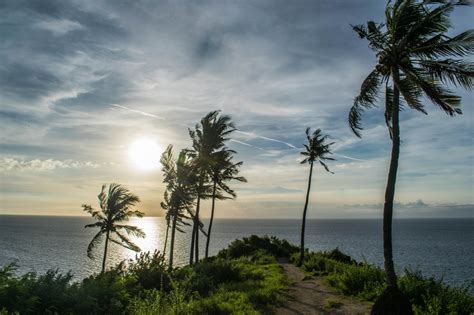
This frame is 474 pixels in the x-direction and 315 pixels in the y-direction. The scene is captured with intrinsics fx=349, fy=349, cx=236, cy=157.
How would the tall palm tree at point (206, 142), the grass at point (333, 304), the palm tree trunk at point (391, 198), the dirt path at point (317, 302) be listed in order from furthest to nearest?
the tall palm tree at point (206, 142)
the grass at point (333, 304)
the dirt path at point (317, 302)
the palm tree trunk at point (391, 198)

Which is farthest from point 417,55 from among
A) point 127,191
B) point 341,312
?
point 127,191

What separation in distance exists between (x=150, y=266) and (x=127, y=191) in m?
17.3

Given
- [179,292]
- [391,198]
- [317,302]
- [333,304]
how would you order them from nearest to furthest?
1. [391,198]
2. [179,292]
3. [333,304]
4. [317,302]

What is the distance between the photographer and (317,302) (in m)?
14.3

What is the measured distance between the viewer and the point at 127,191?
32875 millimetres

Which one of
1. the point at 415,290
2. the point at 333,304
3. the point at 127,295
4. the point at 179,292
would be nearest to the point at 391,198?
the point at 415,290

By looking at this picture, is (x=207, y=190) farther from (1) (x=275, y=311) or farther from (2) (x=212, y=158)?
(1) (x=275, y=311)

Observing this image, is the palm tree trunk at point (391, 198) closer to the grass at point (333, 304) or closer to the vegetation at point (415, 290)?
the vegetation at point (415, 290)

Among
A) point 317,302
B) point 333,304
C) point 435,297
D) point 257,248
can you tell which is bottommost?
point 257,248

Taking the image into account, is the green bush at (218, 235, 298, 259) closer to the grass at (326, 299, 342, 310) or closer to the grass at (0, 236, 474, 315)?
the grass at (0, 236, 474, 315)

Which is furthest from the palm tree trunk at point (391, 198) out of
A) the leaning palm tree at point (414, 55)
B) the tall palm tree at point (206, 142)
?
the tall palm tree at point (206, 142)

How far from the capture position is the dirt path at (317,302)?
41.6ft

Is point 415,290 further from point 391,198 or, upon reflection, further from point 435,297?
point 391,198

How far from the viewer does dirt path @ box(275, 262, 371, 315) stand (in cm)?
1267
